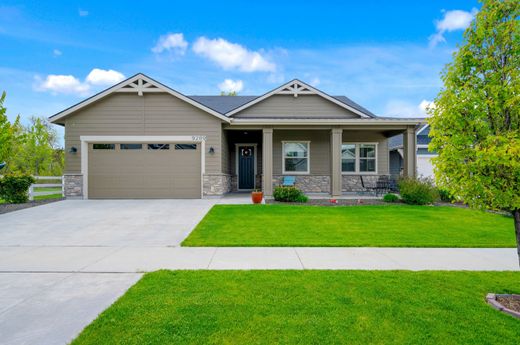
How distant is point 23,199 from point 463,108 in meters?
15.2

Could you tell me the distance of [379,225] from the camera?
7.66 meters

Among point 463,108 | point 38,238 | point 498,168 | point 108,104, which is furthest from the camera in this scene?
point 108,104

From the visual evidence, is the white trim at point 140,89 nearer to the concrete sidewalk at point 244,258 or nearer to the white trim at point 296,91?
the white trim at point 296,91

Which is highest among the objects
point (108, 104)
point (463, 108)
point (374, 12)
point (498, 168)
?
point (374, 12)

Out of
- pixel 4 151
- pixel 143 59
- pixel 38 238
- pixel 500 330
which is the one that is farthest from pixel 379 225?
pixel 143 59

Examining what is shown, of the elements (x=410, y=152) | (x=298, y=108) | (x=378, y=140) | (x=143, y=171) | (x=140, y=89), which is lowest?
(x=143, y=171)

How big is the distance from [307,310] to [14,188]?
1389 centimetres

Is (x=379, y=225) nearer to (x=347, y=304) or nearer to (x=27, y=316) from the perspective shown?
(x=347, y=304)

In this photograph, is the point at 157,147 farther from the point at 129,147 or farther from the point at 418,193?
the point at 418,193

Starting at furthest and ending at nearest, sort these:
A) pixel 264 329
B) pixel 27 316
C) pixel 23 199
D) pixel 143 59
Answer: pixel 143 59, pixel 23 199, pixel 27 316, pixel 264 329

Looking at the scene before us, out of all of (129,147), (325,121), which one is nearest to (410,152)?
(325,121)

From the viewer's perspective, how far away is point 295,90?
15328 mm

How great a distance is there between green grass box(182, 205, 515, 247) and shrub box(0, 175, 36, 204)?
335 inches

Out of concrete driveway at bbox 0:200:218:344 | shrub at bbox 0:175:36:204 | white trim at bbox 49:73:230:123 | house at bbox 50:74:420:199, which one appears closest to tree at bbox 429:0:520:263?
concrete driveway at bbox 0:200:218:344
